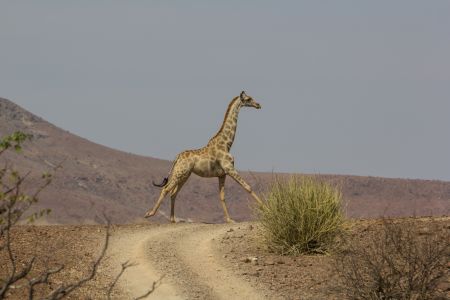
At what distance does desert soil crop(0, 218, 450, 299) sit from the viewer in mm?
14820

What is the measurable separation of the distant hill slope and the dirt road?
5717 centimetres

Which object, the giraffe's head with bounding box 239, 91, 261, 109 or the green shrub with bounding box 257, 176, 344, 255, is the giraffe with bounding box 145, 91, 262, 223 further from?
the green shrub with bounding box 257, 176, 344, 255

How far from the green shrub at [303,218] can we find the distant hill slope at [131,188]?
60370 millimetres

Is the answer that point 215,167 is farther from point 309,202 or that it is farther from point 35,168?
point 35,168

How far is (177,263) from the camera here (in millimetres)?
17109

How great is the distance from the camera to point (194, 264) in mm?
17125

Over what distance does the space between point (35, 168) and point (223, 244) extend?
2798 inches

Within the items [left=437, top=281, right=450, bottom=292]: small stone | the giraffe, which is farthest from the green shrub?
the giraffe

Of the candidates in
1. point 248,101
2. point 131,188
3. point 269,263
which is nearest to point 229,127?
point 248,101

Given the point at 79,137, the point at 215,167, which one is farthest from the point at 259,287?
the point at 79,137

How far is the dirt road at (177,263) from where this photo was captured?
1468 centimetres

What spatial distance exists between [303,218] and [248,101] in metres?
7.77

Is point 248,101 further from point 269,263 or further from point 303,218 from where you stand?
point 269,263

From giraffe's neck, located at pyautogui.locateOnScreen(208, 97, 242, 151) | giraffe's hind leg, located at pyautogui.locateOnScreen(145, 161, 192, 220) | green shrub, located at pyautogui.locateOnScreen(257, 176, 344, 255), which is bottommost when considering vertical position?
green shrub, located at pyautogui.locateOnScreen(257, 176, 344, 255)
